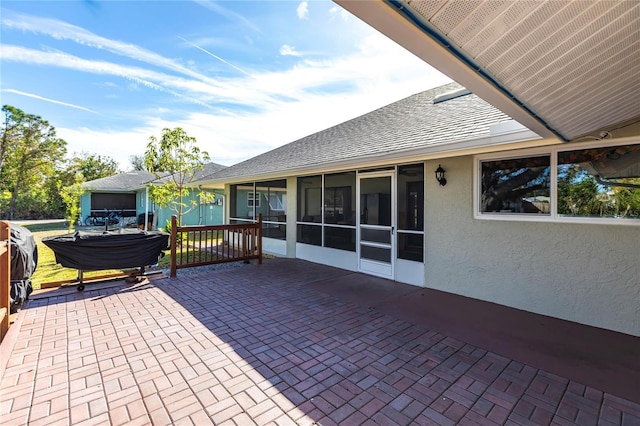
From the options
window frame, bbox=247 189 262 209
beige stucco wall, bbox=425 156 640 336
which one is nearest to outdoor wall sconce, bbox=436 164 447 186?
beige stucco wall, bbox=425 156 640 336

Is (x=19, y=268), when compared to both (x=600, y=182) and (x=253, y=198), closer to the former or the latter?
(x=253, y=198)

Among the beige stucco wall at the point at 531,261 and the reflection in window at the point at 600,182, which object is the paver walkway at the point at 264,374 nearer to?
the beige stucco wall at the point at 531,261

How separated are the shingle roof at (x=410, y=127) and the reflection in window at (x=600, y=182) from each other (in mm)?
1273

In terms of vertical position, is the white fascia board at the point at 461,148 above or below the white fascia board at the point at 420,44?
above

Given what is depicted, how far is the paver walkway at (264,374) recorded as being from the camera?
7.54 feet

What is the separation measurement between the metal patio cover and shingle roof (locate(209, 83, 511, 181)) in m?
2.11

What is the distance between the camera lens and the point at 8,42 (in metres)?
9.12

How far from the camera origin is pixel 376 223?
668 cm

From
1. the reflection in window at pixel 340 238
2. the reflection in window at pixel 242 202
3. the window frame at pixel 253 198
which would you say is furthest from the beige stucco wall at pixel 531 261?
the reflection in window at pixel 242 202

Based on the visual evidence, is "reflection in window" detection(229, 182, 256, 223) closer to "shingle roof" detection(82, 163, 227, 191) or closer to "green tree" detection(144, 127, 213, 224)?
"green tree" detection(144, 127, 213, 224)

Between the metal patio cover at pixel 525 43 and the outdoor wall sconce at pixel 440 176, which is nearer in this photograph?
the metal patio cover at pixel 525 43

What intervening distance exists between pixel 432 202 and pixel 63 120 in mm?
29581

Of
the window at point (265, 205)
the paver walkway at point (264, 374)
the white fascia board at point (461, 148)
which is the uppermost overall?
the white fascia board at point (461, 148)

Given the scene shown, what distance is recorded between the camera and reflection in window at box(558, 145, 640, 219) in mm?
3746
